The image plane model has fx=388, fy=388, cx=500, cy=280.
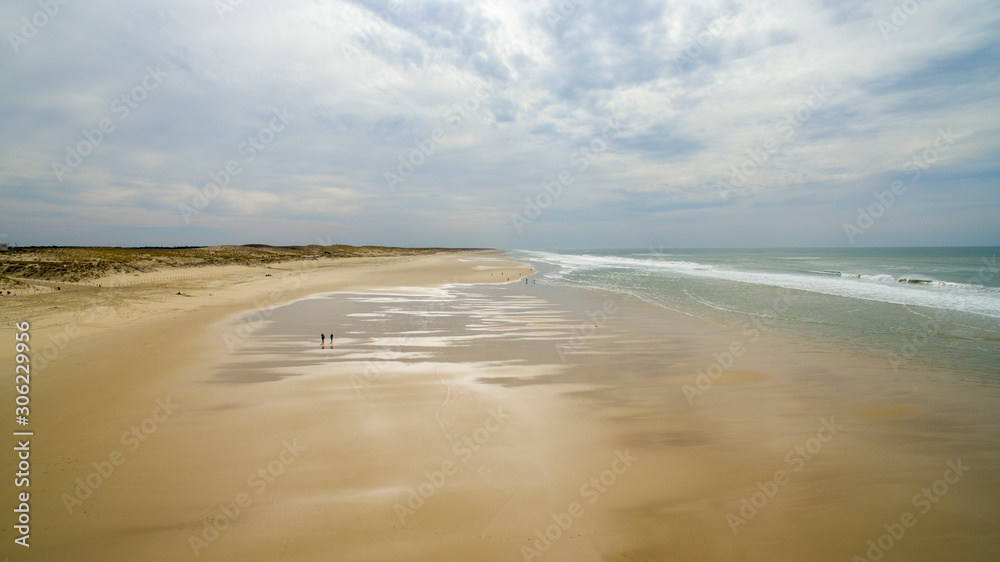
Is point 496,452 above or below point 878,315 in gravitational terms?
below

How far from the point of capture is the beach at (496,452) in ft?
14.6

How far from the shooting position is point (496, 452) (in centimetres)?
620

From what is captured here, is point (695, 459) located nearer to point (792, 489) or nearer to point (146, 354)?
point (792, 489)

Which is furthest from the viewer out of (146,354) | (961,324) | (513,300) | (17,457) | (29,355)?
(513,300)

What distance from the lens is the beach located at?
4457mm

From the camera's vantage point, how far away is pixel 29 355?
9875 millimetres

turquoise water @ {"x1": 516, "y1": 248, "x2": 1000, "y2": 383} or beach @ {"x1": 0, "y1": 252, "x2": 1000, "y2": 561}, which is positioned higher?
turquoise water @ {"x1": 516, "y1": 248, "x2": 1000, "y2": 383}

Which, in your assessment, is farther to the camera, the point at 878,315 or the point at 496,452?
the point at 878,315

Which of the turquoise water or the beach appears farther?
the turquoise water

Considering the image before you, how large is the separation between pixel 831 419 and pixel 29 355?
60.6 ft

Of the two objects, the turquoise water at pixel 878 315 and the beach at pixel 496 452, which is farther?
the turquoise water at pixel 878 315

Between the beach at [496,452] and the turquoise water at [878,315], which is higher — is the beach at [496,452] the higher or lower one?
the lower one

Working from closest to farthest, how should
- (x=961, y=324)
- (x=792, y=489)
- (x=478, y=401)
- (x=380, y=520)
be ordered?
(x=380, y=520)
(x=792, y=489)
(x=478, y=401)
(x=961, y=324)

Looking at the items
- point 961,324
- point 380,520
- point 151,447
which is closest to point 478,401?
point 380,520
